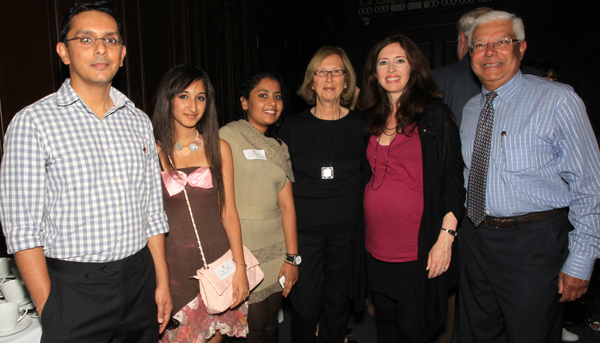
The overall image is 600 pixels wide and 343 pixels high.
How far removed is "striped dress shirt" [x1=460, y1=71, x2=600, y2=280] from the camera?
1558mm

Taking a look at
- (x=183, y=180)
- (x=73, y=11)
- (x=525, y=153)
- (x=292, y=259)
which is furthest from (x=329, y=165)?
(x=73, y=11)

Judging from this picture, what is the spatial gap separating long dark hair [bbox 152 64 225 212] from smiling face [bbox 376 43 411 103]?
0.90 meters

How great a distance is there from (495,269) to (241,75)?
263cm

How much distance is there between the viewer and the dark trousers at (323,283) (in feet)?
7.09

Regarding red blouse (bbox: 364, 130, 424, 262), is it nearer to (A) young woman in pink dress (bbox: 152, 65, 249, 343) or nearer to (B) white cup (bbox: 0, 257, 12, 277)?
(A) young woman in pink dress (bbox: 152, 65, 249, 343)

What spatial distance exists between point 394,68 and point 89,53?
137 cm

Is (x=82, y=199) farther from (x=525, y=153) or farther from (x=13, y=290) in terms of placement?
(x=525, y=153)

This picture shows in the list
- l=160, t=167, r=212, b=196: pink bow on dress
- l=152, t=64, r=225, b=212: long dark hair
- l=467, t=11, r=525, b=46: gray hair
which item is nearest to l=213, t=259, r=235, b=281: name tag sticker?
l=152, t=64, r=225, b=212: long dark hair

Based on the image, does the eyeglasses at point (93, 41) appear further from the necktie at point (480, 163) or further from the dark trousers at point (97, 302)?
the necktie at point (480, 163)

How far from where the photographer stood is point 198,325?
5.71 ft

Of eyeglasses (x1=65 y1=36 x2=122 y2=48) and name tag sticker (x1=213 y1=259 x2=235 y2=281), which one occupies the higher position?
eyeglasses (x1=65 y1=36 x2=122 y2=48)

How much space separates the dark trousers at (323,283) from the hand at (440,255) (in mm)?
493

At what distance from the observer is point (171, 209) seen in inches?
66.9

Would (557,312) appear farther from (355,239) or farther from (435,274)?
(355,239)
